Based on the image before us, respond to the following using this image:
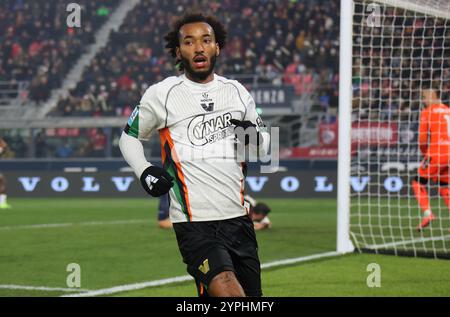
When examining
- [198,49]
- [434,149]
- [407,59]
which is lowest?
[434,149]

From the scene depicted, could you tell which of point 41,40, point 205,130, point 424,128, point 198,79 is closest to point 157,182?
point 205,130

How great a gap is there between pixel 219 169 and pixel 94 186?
16297 millimetres

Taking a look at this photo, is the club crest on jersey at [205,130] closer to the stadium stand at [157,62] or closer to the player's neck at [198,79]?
the player's neck at [198,79]

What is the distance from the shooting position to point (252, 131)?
4609 mm

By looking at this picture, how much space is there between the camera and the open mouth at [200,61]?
15.0 feet

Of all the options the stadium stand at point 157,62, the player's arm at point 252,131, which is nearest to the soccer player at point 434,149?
the player's arm at point 252,131

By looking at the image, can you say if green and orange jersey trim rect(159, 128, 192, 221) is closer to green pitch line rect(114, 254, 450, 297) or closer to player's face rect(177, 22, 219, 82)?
player's face rect(177, 22, 219, 82)

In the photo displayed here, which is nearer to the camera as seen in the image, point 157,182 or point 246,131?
point 157,182

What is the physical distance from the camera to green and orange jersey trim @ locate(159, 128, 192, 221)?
4.57 m

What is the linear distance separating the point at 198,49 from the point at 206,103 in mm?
297

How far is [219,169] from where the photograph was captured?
4602 millimetres

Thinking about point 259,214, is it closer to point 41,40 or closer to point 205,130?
point 205,130
